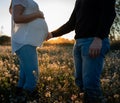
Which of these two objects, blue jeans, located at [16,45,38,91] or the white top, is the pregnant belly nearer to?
the white top

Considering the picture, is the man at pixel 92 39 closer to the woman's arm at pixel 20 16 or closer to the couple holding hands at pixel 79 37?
the couple holding hands at pixel 79 37

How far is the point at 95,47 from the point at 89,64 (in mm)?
382

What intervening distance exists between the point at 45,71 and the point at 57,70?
28 cm

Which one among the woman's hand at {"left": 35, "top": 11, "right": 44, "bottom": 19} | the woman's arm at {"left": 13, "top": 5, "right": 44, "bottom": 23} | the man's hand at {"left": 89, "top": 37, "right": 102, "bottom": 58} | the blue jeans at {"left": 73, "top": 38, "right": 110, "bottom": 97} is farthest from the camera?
→ the woman's hand at {"left": 35, "top": 11, "right": 44, "bottom": 19}

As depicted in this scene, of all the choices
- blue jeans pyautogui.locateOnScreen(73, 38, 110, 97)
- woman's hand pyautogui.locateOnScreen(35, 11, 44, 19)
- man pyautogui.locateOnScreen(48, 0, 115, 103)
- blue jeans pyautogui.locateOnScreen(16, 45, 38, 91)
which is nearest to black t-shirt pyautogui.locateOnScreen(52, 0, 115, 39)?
man pyautogui.locateOnScreen(48, 0, 115, 103)

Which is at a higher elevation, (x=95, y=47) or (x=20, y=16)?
(x=20, y=16)

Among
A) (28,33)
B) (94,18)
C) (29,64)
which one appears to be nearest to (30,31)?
(28,33)

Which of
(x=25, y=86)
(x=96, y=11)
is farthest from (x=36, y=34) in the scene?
(x=96, y=11)

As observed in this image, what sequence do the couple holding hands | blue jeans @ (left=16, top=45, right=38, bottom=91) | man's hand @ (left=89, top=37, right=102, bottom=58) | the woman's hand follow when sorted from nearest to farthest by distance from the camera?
man's hand @ (left=89, top=37, right=102, bottom=58)
the couple holding hands
the woman's hand
blue jeans @ (left=16, top=45, right=38, bottom=91)

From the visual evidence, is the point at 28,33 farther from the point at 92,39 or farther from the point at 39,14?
the point at 92,39

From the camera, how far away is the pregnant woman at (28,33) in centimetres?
846

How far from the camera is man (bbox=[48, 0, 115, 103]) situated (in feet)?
24.0

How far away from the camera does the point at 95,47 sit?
724cm

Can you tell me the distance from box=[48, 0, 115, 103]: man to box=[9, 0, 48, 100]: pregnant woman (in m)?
0.98
